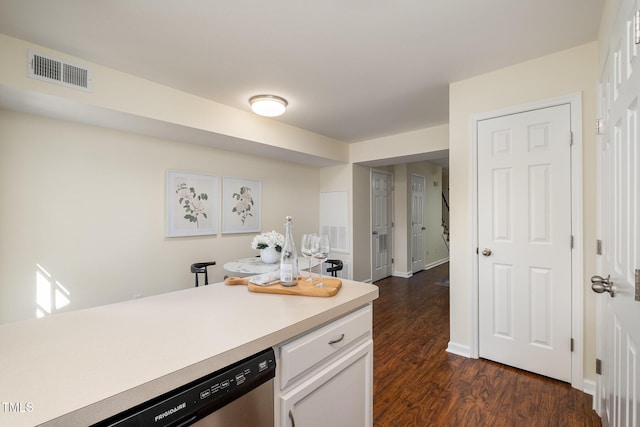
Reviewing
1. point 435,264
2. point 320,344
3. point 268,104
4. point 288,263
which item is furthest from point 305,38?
point 435,264

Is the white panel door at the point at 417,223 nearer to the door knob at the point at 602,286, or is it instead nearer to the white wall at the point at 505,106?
the white wall at the point at 505,106

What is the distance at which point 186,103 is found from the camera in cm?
290

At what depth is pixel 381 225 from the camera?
5.62 m

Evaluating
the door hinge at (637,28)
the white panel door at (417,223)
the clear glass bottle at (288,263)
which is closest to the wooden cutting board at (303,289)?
the clear glass bottle at (288,263)

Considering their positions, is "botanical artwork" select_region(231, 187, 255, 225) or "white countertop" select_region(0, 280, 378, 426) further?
"botanical artwork" select_region(231, 187, 255, 225)

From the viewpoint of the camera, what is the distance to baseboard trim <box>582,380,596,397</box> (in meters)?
2.04

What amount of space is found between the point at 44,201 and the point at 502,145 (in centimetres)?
397

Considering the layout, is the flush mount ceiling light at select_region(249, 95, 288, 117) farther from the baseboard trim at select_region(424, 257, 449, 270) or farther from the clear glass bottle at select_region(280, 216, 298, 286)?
the baseboard trim at select_region(424, 257, 449, 270)

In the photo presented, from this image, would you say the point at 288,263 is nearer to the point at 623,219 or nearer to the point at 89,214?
the point at 623,219

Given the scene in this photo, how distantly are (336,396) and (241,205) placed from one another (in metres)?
3.23

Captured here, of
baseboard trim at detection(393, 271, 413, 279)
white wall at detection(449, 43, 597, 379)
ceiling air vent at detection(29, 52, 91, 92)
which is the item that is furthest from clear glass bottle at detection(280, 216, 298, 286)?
baseboard trim at detection(393, 271, 413, 279)

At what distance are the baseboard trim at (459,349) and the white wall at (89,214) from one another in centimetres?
279

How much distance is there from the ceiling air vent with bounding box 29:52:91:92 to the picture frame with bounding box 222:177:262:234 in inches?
70.7

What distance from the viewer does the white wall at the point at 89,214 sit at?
8.09 feet
